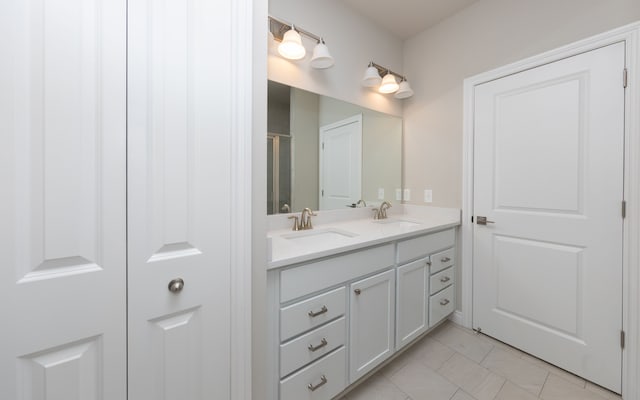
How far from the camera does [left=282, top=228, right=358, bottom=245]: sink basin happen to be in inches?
60.9

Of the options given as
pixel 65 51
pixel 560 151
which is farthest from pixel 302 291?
pixel 560 151

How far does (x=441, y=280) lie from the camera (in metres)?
1.92

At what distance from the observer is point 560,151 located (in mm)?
1590

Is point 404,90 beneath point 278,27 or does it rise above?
beneath

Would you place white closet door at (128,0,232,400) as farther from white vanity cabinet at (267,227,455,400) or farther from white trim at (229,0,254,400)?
white vanity cabinet at (267,227,455,400)

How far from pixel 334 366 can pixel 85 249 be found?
1138 mm

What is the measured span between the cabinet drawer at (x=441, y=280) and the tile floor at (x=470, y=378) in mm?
417

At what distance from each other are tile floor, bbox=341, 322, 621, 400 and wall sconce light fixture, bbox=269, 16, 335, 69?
2082mm

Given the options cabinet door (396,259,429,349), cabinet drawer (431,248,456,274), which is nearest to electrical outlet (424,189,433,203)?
cabinet drawer (431,248,456,274)

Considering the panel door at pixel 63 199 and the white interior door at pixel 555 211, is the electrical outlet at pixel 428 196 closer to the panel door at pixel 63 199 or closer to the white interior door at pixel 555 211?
the white interior door at pixel 555 211

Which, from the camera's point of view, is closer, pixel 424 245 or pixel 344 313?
pixel 344 313

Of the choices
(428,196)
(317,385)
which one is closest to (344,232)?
Result: (317,385)

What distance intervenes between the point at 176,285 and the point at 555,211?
2.20 metres

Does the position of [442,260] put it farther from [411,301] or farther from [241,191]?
[241,191]
